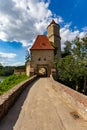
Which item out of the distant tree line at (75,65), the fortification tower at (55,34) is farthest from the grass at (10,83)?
the fortification tower at (55,34)

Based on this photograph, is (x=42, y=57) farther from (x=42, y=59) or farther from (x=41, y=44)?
(x=41, y=44)

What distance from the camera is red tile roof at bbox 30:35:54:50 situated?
1890 inches

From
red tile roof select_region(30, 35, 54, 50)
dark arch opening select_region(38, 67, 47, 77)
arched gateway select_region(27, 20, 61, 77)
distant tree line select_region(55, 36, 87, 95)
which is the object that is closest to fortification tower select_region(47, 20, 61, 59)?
red tile roof select_region(30, 35, 54, 50)

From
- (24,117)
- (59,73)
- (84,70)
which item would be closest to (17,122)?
(24,117)

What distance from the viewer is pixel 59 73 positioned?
43000 mm

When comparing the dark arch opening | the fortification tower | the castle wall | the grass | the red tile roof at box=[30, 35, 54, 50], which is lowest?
the grass

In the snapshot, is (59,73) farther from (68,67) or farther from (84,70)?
(84,70)

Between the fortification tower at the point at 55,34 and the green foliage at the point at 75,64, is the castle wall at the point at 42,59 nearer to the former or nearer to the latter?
the green foliage at the point at 75,64

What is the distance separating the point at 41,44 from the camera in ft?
162

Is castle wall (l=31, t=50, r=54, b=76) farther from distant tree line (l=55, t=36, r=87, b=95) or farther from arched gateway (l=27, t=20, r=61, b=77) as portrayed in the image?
distant tree line (l=55, t=36, r=87, b=95)

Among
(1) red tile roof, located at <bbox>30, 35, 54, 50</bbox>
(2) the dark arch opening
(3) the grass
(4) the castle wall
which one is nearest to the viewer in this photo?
A: (3) the grass

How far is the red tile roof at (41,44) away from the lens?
48000 millimetres

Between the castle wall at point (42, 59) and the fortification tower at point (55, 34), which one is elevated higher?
the fortification tower at point (55, 34)

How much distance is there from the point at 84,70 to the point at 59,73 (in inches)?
279
